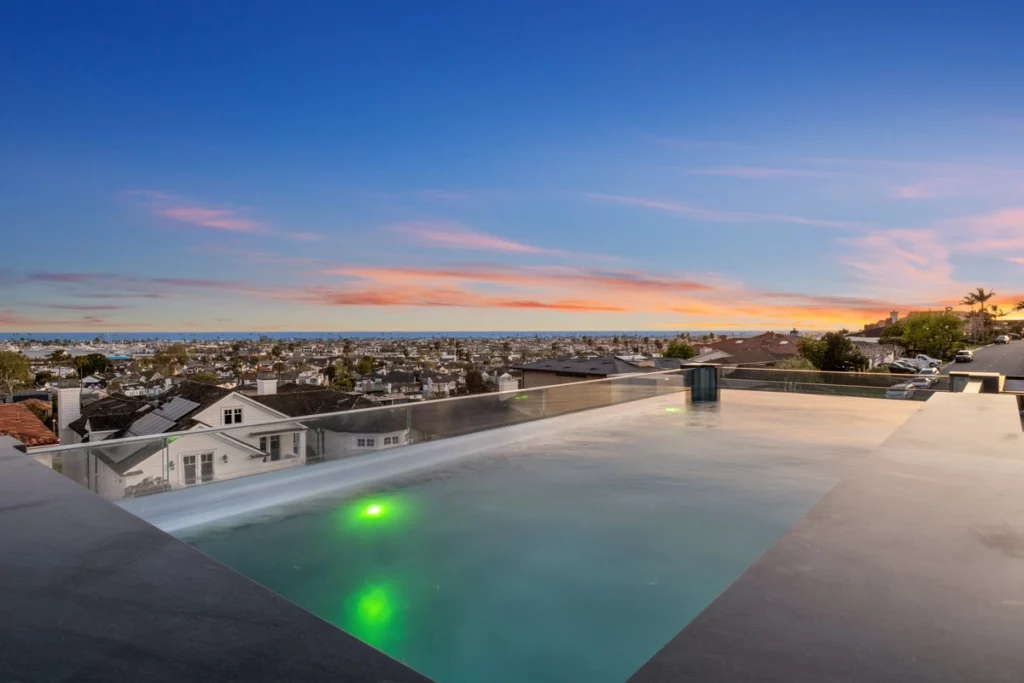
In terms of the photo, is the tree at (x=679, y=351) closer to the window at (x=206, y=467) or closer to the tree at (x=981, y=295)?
the tree at (x=981, y=295)

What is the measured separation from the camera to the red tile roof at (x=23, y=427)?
14.4m

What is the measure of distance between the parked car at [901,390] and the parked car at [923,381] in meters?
0.06

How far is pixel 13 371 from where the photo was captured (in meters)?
25.9

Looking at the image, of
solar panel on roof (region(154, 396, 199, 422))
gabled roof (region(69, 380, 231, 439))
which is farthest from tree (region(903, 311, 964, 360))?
solar panel on roof (region(154, 396, 199, 422))

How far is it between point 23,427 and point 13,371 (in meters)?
13.4

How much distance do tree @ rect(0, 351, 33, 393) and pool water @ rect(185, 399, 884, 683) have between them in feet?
95.6

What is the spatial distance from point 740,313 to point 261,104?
19760 mm

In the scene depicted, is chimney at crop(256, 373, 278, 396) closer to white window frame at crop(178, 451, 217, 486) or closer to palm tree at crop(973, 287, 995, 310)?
white window frame at crop(178, 451, 217, 486)

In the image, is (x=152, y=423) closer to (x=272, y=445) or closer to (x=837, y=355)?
(x=272, y=445)

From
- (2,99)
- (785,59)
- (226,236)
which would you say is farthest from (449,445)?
(226,236)

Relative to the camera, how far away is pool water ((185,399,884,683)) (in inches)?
108

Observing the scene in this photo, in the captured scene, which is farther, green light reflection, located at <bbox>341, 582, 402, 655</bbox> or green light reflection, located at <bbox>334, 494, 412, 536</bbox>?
green light reflection, located at <bbox>334, 494, 412, 536</bbox>

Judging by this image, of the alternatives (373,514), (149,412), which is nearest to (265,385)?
(149,412)

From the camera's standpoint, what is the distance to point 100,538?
1555 millimetres
